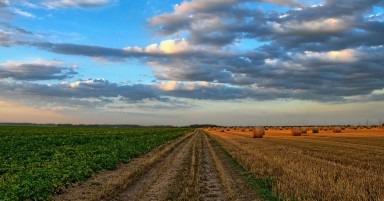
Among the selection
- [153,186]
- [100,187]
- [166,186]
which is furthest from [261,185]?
[100,187]

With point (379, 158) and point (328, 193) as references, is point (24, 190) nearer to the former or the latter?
point (328, 193)

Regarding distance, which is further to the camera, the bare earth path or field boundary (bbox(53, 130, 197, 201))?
field boundary (bbox(53, 130, 197, 201))

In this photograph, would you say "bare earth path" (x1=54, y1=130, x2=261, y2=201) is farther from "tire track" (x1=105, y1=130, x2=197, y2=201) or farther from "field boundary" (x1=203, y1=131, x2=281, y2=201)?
"field boundary" (x1=203, y1=131, x2=281, y2=201)

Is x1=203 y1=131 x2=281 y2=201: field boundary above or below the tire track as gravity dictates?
above

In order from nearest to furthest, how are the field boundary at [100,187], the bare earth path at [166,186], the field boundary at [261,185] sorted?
1. the field boundary at [261,185]
2. the bare earth path at [166,186]
3. the field boundary at [100,187]

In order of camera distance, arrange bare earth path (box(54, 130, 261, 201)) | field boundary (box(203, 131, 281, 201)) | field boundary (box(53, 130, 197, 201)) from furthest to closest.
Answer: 1. field boundary (box(53, 130, 197, 201))
2. bare earth path (box(54, 130, 261, 201))
3. field boundary (box(203, 131, 281, 201))

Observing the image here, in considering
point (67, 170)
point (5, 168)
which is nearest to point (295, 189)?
point (67, 170)


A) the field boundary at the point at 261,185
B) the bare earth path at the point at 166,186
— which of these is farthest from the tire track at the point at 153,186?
the field boundary at the point at 261,185

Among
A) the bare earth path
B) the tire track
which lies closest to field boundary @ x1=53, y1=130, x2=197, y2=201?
the bare earth path

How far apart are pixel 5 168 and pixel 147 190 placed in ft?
29.0

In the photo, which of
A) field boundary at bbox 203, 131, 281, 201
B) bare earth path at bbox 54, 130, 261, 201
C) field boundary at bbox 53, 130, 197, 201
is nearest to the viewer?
field boundary at bbox 203, 131, 281, 201

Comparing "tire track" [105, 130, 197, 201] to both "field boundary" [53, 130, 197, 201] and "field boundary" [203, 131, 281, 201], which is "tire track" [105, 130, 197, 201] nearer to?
"field boundary" [53, 130, 197, 201]

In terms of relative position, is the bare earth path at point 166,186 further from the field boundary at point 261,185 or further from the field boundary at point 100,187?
the field boundary at point 261,185

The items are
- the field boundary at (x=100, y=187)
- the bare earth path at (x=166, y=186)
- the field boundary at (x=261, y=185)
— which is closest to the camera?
the field boundary at (x=261, y=185)
